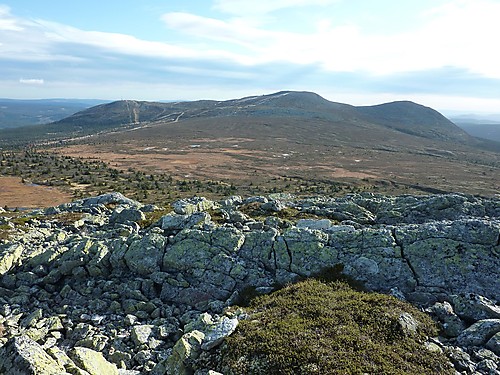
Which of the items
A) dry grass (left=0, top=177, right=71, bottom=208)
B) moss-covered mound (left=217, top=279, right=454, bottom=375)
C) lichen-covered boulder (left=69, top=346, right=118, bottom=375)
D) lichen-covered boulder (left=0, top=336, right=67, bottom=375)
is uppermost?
lichen-covered boulder (left=0, top=336, right=67, bottom=375)

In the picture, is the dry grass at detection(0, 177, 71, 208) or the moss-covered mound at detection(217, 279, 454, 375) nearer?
the moss-covered mound at detection(217, 279, 454, 375)

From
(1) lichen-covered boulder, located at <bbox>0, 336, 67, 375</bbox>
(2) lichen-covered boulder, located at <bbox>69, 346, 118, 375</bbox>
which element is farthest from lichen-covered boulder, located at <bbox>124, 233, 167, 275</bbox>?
(1) lichen-covered boulder, located at <bbox>0, 336, 67, 375</bbox>

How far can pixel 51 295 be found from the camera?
20734 mm

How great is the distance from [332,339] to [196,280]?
9.80 m

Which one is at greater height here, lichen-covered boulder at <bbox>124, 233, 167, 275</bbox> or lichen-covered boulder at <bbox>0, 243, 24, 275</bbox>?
lichen-covered boulder at <bbox>124, 233, 167, 275</bbox>

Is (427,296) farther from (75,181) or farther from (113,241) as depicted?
(75,181)

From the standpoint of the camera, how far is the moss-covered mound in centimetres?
1235

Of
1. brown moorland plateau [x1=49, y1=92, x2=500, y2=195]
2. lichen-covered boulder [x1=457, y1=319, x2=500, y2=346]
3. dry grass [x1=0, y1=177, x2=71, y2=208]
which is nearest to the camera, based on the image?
lichen-covered boulder [x1=457, y1=319, x2=500, y2=346]

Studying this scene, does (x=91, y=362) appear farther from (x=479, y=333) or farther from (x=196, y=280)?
(x=479, y=333)

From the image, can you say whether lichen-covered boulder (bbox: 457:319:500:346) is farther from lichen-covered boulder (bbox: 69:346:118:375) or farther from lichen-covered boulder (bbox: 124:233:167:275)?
lichen-covered boulder (bbox: 124:233:167:275)

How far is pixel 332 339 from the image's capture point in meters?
13.5

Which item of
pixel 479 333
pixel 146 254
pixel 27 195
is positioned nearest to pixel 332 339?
pixel 479 333

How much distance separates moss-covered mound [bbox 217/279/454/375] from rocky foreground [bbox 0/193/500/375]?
0.96 meters

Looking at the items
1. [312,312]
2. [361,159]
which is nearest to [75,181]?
[312,312]
